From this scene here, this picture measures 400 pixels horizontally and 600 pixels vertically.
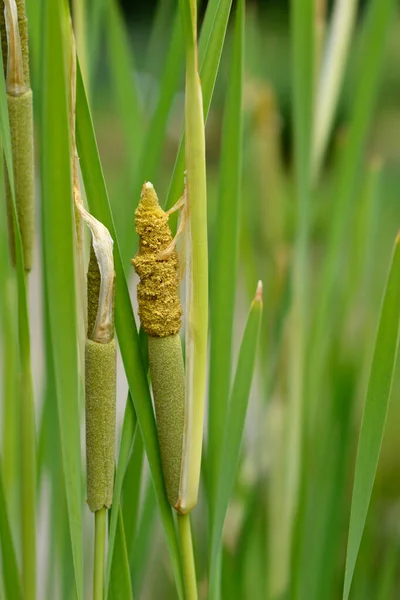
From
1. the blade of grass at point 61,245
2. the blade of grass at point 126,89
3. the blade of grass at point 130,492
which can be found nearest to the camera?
the blade of grass at point 61,245

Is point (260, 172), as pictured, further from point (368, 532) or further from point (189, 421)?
point (189, 421)

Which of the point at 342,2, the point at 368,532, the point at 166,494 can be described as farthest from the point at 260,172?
the point at 166,494

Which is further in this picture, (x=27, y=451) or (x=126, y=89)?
(x=126, y=89)

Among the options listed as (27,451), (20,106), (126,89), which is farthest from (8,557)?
(126,89)

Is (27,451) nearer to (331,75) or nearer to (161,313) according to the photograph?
(161,313)

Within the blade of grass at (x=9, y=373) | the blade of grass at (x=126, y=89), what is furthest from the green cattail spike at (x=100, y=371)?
the blade of grass at (x=126, y=89)

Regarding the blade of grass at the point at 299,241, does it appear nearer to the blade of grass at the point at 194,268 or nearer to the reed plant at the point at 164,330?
the reed plant at the point at 164,330

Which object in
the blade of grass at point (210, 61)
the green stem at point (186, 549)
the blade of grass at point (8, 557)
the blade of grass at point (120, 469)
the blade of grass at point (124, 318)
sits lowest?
the blade of grass at point (8, 557)

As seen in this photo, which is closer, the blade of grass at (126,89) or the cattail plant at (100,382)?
the cattail plant at (100,382)
